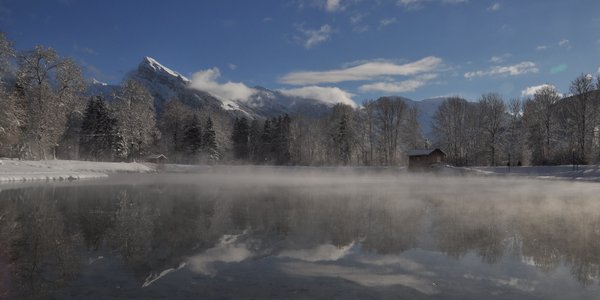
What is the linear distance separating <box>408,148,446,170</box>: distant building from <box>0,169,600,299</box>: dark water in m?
48.8

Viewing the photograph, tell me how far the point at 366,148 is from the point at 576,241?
251 feet

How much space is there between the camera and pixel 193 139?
85.1 metres

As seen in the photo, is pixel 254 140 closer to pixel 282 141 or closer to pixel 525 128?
pixel 282 141

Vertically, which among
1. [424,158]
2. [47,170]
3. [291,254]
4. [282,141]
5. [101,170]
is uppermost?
[282,141]

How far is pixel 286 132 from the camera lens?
91.7m

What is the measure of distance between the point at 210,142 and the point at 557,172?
6178 centimetres

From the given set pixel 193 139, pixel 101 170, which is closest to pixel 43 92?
pixel 101 170

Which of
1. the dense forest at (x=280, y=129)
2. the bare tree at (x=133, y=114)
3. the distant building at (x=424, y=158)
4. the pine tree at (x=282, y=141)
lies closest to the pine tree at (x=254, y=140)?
the dense forest at (x=280, y=129)

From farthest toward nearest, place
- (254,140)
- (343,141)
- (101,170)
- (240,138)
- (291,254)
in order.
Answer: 1. (254,140)
2. (240,138)
3. (343,141)
4. (101,170)
5. (291,254)

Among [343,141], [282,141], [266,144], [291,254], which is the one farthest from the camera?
[266,144]

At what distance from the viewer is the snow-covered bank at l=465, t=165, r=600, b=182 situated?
4750 centimetres

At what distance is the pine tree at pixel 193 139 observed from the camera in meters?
84.8

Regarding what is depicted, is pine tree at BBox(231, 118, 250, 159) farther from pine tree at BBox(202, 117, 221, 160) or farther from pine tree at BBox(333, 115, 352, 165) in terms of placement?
pine tree at BBox(333, 115, 352, 165)

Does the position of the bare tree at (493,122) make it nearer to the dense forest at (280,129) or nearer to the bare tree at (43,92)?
the dense forest at (280,129)
